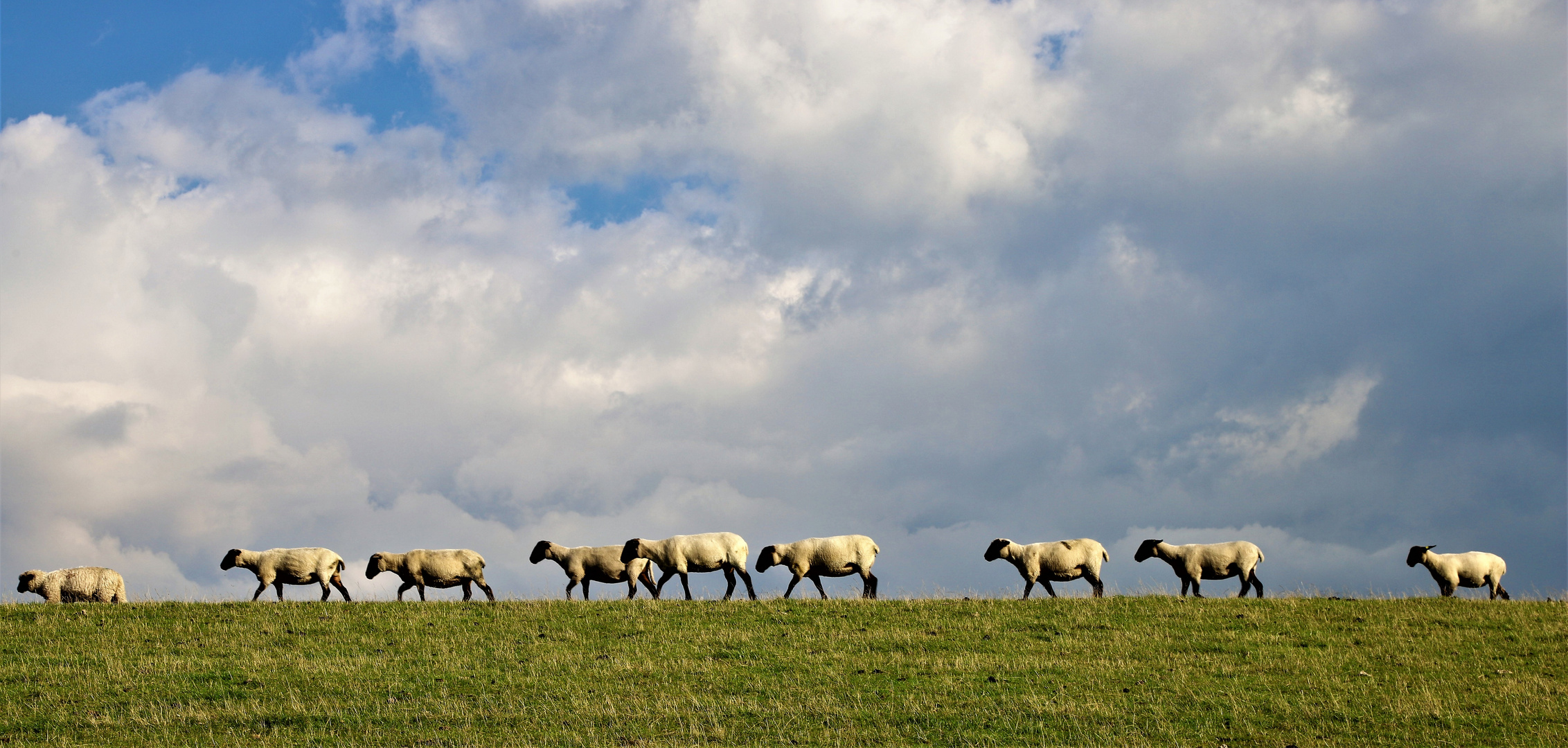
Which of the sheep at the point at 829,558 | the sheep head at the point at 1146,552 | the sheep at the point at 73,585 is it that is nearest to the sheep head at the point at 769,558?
the sheep at the point at 829,558

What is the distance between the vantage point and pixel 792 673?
66.6 ft

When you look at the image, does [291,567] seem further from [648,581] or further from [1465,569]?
[1465,569]

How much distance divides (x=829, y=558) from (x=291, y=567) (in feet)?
52.8

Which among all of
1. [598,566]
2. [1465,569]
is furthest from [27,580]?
[1465,569]

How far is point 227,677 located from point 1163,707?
53.4 feet

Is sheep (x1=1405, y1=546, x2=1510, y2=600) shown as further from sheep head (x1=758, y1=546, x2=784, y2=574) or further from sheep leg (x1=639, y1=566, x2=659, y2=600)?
sheep leg (x1=639, y1=566, x2=659, y2=600)

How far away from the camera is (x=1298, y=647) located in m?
23.0

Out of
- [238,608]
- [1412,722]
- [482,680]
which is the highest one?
[238,608]

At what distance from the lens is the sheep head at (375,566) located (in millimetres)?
34719

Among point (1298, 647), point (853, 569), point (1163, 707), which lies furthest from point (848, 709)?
point (853, 569)

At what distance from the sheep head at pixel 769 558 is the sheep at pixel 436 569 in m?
8.34

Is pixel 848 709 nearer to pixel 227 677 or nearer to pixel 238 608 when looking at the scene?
pixel 227 677

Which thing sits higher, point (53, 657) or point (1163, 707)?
point (53, 657)

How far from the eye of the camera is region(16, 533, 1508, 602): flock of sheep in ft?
105
